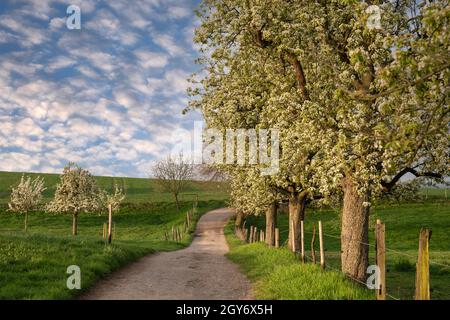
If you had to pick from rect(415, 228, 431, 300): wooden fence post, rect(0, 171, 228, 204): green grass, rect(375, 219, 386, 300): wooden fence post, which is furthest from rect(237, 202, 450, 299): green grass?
rect(0, 171, 228, 204): green grass

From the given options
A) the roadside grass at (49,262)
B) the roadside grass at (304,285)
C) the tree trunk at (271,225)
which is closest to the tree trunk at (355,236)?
the roadside grass at (304,285)

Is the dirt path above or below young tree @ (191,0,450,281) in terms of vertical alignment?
below

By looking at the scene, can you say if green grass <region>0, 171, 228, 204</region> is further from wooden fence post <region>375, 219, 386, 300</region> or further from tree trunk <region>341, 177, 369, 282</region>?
wooden fence post <region>375, 219, 386, 300</region>

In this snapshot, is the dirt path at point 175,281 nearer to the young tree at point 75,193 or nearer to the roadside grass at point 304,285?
the roadside grass at point 304,285

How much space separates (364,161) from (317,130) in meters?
2.31

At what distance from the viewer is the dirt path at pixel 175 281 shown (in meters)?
15.0

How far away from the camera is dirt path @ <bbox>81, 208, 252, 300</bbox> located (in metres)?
15.0

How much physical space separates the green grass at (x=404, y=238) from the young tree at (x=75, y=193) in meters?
26.9

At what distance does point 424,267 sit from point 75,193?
54772 millimetres

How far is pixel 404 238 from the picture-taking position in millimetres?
57969

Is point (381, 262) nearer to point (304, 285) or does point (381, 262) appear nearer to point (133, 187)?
point (304, 285)

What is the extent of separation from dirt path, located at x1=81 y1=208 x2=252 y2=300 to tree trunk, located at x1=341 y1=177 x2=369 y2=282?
4.44m
